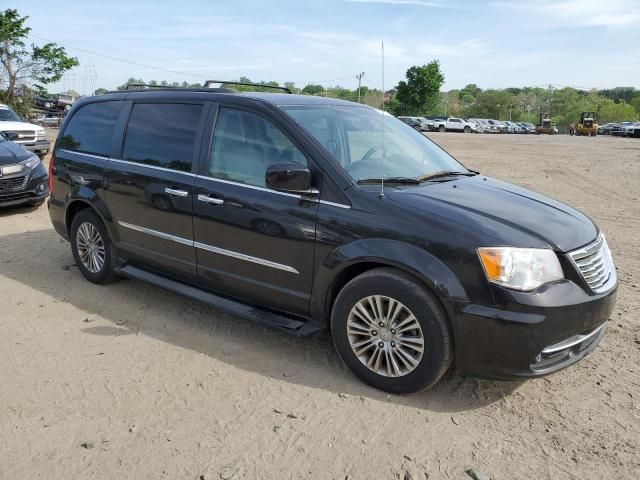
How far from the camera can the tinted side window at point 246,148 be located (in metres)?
3.72

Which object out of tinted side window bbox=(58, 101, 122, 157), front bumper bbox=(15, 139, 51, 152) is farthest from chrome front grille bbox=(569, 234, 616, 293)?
front bumper bbox=(15, 139, 51, 152)

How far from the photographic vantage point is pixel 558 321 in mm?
2947

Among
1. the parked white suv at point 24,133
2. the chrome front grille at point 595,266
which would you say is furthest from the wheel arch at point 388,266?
the parked white suv at point 24,133

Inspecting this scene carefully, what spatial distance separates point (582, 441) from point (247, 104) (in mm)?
3056

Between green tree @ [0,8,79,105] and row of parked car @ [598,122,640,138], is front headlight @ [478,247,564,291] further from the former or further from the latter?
row of parked car @ [598,122,640,138]

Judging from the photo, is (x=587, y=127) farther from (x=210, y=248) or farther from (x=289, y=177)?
(x=289, y=177)

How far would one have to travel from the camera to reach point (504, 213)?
3299 mm

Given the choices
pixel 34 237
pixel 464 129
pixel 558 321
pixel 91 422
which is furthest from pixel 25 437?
pixel 464 129

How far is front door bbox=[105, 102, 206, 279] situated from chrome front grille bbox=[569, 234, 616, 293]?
8.98ft

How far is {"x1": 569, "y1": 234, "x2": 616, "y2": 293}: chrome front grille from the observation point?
313 cm

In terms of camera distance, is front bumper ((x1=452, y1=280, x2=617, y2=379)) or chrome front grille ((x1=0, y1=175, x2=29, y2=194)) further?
chrome front grille ((x1=0, y1=175, x2=29, y2=194))

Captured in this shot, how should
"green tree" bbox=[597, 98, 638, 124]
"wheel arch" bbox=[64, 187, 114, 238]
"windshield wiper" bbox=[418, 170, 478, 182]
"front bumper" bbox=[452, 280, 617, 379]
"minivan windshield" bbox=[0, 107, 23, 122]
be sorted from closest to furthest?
"front bumper" bbox=[452, 280, 617, 379] < "windshield wiper" bbox=[418, 170, 478, 182] < "wheel arch" bbox=[64, 187, 114, 238] < "minivan windshield" bbox=[0, 107, 23, 122] < "green tree" bbox=[597, 98, 638, 124]

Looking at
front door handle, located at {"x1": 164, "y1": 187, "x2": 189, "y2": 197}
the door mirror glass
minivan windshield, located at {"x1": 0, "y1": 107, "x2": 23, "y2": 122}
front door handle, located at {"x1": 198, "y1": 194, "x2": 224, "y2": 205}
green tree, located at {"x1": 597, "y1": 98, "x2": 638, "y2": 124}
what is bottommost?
front door handle, located at {"x1": 198, "y1": 194, "x2": 224, "y2": 205}

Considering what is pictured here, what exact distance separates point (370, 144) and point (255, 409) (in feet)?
6.74
